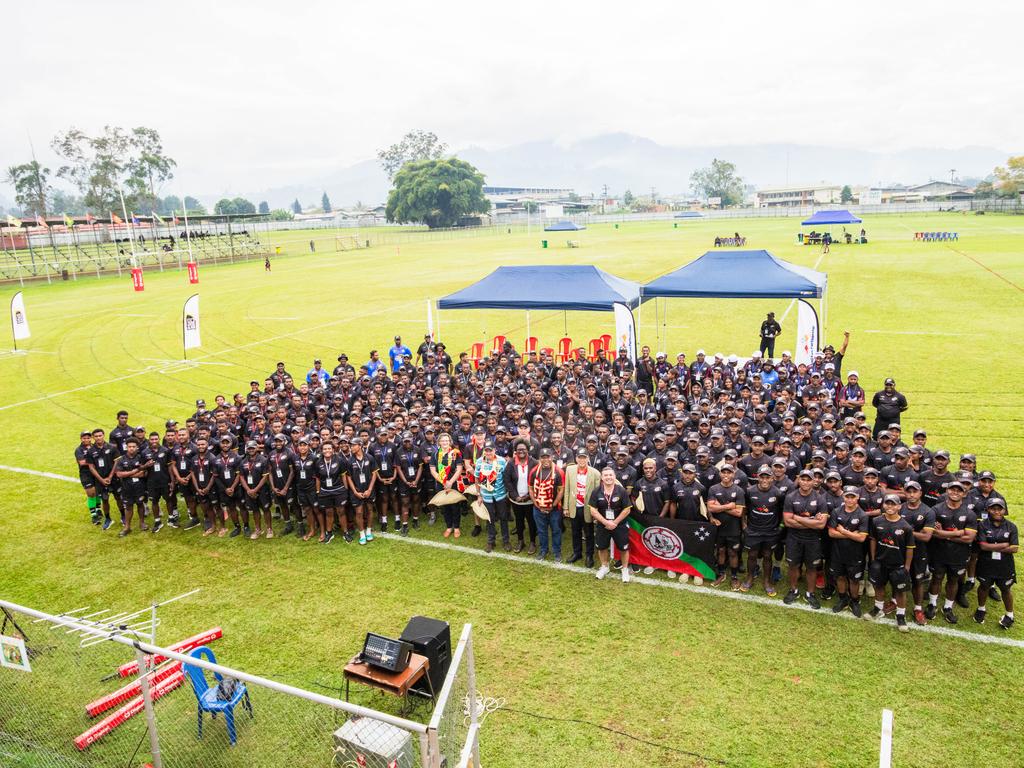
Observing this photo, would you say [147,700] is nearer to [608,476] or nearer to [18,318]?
[608,476]

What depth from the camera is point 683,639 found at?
712 centimetres

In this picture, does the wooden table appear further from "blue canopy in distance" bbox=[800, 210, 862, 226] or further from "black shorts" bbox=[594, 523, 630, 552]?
"blue canopy in distance" bbox=[800, 210, 862, 226]

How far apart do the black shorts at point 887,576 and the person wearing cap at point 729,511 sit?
1442mm

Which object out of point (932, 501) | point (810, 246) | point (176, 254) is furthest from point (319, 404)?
point (176, 254)

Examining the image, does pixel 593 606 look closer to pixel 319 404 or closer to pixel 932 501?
pixel 932 501

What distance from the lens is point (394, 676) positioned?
581 centimetres

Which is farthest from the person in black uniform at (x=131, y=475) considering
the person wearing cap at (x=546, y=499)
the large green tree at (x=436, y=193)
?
the large green tree at (x=436, y=193)

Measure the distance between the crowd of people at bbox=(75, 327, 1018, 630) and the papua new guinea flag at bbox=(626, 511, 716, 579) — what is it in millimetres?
149

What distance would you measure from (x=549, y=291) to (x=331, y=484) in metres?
8.86

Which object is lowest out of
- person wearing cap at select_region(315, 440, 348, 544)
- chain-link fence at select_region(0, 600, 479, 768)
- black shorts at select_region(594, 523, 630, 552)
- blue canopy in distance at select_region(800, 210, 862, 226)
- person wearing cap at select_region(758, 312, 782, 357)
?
chain-link fence at select_region(0, 600, 479, 768)

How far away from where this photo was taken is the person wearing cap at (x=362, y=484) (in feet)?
31.6

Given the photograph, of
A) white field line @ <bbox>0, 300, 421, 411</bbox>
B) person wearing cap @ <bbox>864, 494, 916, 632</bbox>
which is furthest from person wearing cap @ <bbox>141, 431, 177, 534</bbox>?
Result: white field line @ <bbox>0, 300, 421, 411</bbox>

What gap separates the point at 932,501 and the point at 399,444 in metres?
7.13

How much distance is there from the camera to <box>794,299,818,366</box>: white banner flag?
15336 mm
